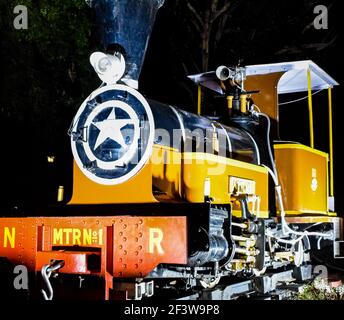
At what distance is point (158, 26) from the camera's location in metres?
17.2

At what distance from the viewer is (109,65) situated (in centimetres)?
577

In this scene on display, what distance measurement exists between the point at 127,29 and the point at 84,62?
7.38m

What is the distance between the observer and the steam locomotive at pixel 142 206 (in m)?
→ 5.28

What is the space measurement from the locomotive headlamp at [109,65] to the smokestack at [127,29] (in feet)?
0.47

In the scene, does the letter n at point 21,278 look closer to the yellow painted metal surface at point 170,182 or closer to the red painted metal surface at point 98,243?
the red painted metal surface at point 98,243

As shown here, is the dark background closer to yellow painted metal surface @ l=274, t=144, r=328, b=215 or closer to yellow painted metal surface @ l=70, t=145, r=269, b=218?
yellow painted metal surface @ l=70, t=145, r=269, b=218

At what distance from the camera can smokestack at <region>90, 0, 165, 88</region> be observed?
602 centimetres

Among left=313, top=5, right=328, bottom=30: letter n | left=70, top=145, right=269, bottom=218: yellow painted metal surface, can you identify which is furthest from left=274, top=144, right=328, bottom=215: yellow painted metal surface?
left=313, top=5, right=328, bottom=30: letter n

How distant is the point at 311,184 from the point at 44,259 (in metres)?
4.32

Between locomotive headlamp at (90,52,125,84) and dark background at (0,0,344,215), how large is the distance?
1.51 metres

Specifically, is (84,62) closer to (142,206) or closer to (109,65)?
(109,65)

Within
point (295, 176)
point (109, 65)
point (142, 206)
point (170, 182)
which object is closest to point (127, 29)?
point (109, 65)

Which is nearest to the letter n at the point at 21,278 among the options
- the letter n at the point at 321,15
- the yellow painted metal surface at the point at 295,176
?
the yellow painted metal surface at the point at 295,176
